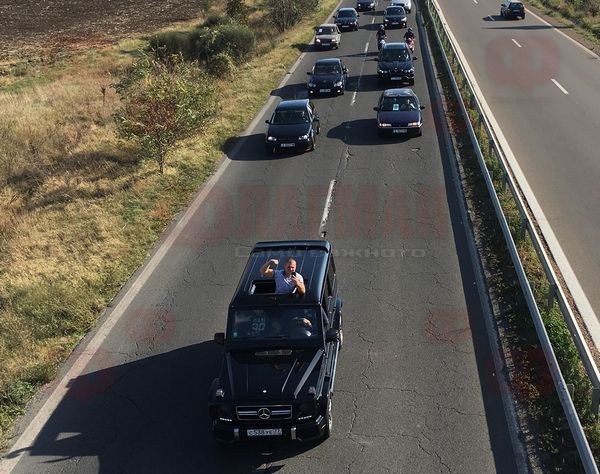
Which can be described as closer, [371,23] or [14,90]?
[14,90]

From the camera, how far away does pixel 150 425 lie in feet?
30.3

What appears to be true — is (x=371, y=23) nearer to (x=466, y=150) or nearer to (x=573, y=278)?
(x=466, y=150)

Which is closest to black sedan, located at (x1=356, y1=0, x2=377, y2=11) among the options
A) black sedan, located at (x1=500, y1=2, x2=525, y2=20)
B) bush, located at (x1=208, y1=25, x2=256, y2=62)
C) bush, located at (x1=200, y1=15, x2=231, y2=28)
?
black sedan, located at (x1=500, y1=2, x2=525, y2=20)

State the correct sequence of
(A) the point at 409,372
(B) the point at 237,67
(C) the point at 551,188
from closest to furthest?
(A) the point at 409,372
(C) the point at 551,188
(B) the point at 237,67

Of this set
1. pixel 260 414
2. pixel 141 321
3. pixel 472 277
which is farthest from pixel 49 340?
pixel 472 277

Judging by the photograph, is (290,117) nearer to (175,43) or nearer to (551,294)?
(551,294)

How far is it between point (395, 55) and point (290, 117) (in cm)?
1038

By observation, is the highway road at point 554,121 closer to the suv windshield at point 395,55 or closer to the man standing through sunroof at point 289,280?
the suv windshield at point 395,55

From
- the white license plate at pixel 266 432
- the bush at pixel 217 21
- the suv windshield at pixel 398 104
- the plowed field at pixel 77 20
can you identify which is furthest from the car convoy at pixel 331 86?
the plowed field at pixel 77 20

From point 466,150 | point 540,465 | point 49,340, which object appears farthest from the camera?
point 466,150

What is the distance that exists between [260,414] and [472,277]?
608cm

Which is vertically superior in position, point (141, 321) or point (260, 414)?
point (260, 414)

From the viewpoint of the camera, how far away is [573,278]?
12.5 metres

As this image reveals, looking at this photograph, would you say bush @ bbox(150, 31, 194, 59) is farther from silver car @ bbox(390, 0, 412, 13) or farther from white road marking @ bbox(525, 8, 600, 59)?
white road marking @ bbox(525, 8, 600, 59)
